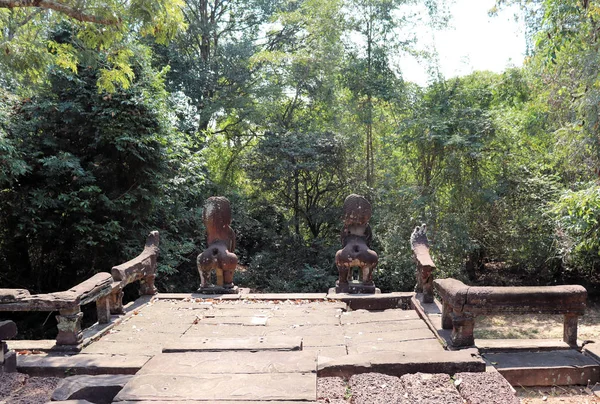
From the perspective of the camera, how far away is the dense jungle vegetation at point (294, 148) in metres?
6.98

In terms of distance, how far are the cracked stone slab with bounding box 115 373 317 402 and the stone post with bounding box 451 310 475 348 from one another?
1.53m

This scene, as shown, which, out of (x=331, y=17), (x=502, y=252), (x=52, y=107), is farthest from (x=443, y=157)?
(x=52, y=107)

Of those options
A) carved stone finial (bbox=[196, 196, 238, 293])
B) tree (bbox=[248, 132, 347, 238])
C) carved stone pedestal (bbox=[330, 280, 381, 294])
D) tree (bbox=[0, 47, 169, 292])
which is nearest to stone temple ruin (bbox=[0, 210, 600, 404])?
carved stone pedestal (bbox=[330, 280, 381, 294])

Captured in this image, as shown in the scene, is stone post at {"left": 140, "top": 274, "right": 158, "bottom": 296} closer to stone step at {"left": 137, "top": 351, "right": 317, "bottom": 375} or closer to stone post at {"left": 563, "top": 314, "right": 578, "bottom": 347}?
stone step at {"left": 137, "top": 351, "right": 317, "bottom": 375}

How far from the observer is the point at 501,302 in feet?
13.3

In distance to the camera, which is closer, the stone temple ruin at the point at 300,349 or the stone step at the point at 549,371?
the stone temple ruin at the point at 300,349

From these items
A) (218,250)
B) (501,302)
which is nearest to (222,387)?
(501,302)

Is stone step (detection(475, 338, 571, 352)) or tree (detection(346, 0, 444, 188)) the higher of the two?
tree (detection(346, 0, 444, 188))

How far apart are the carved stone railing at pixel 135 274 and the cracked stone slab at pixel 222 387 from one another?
7.18 ft

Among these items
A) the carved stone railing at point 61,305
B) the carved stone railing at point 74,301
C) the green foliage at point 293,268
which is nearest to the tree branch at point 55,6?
the carved stone railing at point 74,301

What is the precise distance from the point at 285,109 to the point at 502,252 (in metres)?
6.80

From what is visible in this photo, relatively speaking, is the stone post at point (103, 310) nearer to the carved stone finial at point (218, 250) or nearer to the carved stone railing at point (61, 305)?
the carved stone railing at point (61, 305)

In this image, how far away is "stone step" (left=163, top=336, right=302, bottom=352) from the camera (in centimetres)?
396

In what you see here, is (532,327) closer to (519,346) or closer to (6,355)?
(519,346)
